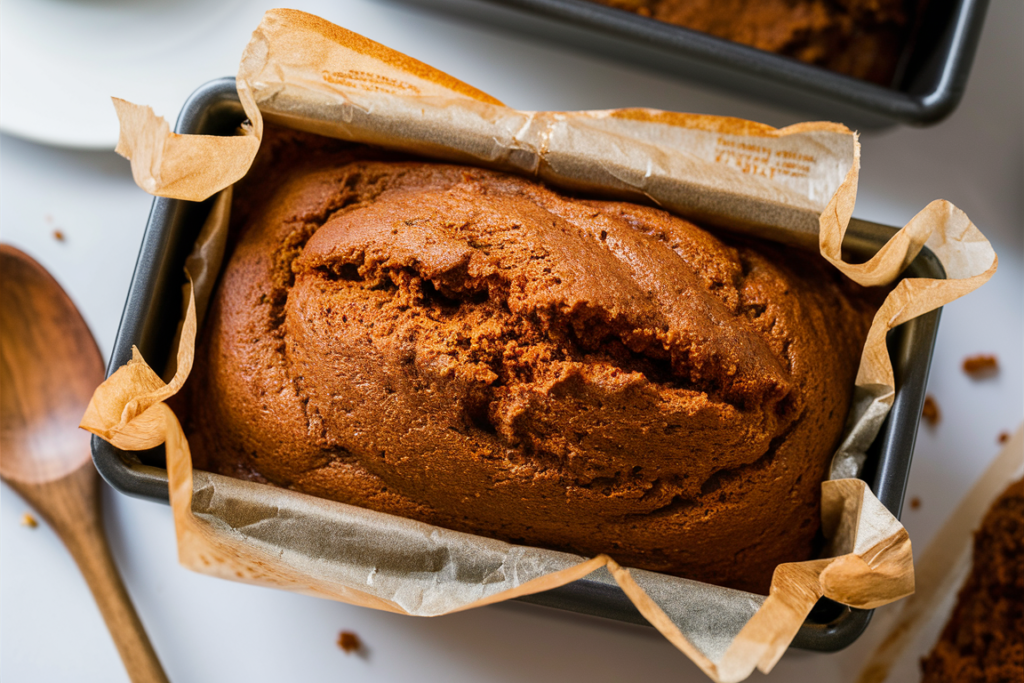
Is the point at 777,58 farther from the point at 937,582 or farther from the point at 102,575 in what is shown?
the point at 102,575

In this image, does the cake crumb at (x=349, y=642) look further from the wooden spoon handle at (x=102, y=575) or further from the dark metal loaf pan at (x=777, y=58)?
the dark metal loaf pan at (x=777, y=58)

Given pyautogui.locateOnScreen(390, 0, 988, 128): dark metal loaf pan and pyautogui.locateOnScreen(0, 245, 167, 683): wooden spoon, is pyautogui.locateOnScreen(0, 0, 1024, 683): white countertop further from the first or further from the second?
pyautogui.locateOnScreen(390, 0, 988, 128): dark metal loaf pan

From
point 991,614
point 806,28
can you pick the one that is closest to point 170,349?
point 806,28

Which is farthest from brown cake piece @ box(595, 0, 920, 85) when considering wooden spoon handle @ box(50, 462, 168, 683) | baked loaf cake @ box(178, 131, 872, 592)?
wooden spoon handle @ box(50, 462, 168, 683)

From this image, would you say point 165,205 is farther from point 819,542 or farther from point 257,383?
point 819,542

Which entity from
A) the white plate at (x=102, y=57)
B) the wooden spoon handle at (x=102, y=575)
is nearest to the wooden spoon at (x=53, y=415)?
the wooden spoon handle at (x=102, y=575)

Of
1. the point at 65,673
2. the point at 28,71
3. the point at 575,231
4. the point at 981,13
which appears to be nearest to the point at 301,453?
the point at 575,231
